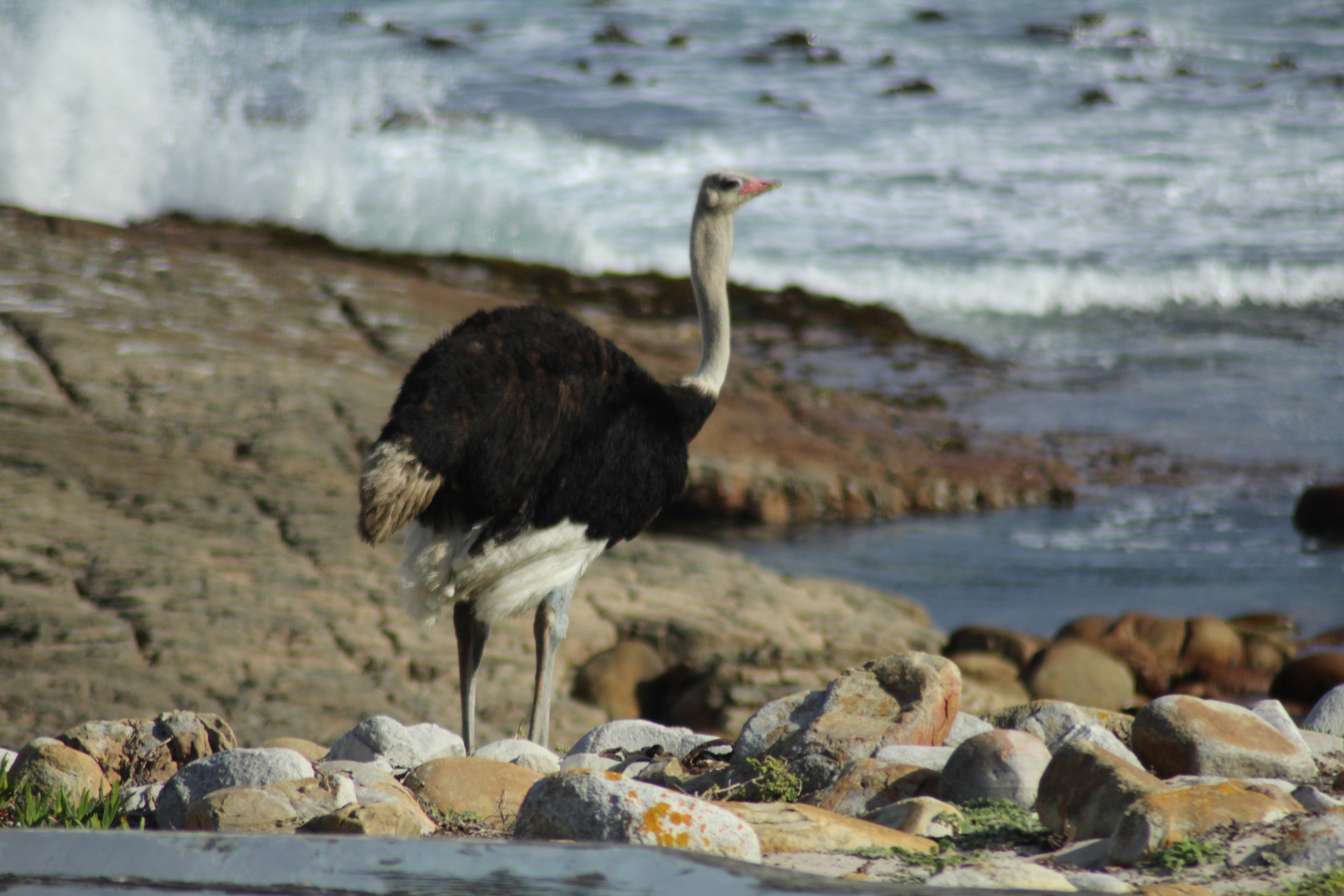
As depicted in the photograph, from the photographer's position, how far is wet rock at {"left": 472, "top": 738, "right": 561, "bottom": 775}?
14.0 ft

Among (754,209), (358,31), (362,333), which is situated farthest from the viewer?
(358,31)

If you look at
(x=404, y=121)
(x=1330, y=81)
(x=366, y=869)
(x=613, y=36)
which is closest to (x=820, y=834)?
(x=366, y=869)

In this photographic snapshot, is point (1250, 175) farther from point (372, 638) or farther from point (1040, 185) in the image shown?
point (372, 638)

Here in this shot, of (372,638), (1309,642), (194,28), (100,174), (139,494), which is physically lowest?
(1309,642)

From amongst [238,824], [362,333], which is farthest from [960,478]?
[238,824]

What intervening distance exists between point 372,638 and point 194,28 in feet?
68.4

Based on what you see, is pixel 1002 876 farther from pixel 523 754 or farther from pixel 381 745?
pixel 381 745

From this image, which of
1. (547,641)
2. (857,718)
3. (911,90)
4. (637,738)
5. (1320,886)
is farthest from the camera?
(911,90)

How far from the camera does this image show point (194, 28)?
23.7m

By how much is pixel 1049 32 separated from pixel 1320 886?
92.1 feet

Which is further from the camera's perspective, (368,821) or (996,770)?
(996,770)

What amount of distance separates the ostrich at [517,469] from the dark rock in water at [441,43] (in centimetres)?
2213

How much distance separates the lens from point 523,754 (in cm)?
433

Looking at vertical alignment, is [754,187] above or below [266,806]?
above
